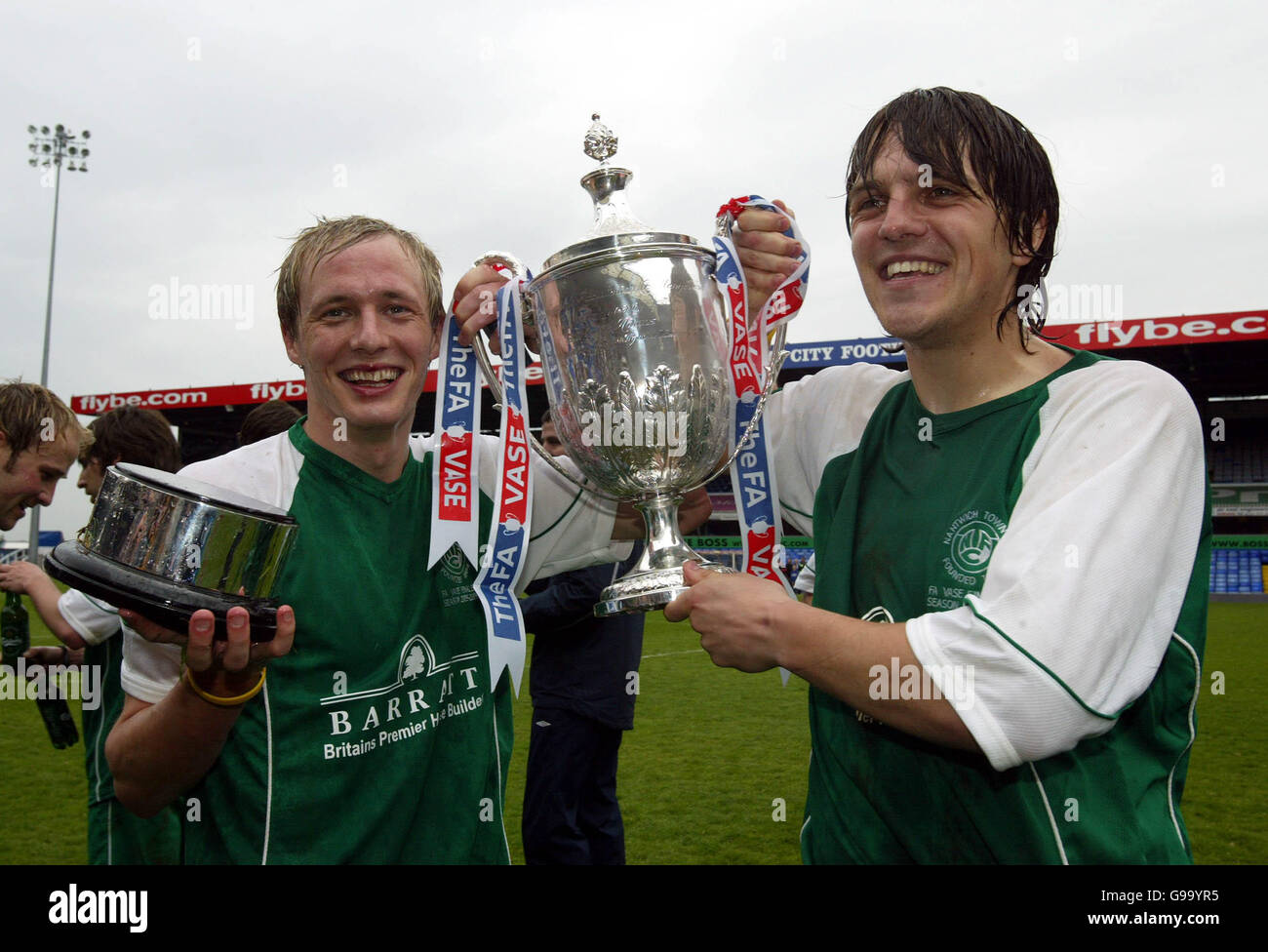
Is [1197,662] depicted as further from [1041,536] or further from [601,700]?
[601,700]

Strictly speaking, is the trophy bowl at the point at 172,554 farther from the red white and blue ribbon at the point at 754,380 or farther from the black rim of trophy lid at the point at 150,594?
the red white and blue ribbon at the point at 754,380

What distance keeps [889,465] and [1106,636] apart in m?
0.47

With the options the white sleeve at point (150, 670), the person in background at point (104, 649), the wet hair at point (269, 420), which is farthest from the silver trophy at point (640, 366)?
the wet hair at point (269, 420)

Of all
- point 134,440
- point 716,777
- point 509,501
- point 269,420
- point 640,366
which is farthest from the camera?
point 716,777

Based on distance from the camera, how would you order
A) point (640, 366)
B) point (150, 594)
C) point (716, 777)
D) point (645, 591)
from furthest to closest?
1. point (716, 777)
2. point (640, 366)
3. point (645, 591)
4. point (150, 594)

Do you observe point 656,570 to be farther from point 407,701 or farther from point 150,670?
point 150,670

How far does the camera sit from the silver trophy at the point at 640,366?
1553mm

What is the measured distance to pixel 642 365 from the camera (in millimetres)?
1574

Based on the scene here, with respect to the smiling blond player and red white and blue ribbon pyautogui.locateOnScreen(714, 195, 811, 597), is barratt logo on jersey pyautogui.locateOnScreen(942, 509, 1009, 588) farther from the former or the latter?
the smiling blond player

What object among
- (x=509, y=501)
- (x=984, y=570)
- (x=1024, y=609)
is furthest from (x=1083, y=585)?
(x=509, y=501)

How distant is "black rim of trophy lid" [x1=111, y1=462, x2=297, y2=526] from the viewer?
4.31 feet

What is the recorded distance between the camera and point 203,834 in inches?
61.2

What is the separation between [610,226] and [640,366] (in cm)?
26
